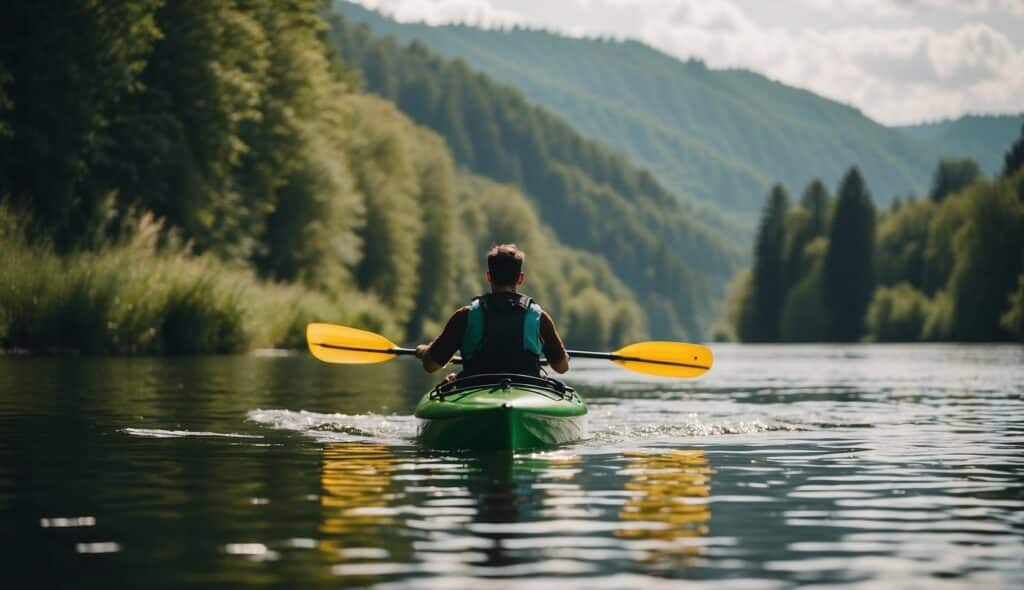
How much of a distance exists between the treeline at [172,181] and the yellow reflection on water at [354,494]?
19383mm

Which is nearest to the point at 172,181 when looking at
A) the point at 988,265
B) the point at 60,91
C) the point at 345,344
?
the point at 60,91

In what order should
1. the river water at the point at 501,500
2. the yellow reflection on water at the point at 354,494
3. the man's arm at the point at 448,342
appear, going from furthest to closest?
the man's arm at the point at 448,342 < the yellow reflection on water at the point at 354,494 < the river water at the point at 501,500

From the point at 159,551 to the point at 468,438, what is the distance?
18.7 ft

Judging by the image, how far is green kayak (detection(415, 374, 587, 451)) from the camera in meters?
13.4

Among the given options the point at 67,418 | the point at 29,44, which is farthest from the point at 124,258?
the point at 67,418

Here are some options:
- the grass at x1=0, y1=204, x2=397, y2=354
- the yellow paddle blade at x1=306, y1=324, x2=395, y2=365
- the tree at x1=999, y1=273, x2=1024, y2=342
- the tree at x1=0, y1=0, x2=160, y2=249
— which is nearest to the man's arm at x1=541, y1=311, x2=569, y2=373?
the yellow paddle blade at x1=306, y1=324, x2=395, y2=365

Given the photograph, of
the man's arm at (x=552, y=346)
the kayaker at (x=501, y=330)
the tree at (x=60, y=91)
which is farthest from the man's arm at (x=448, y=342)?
the tree at (x=60, y=91)

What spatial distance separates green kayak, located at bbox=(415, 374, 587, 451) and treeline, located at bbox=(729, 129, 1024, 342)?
70704 millimetres

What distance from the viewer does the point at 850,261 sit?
4931 inches

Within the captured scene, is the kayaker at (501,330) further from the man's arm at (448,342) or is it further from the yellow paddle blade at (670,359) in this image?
the yellow paddle blade at (670,359)

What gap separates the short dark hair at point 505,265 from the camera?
1359cm

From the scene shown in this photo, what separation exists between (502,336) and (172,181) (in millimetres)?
30313

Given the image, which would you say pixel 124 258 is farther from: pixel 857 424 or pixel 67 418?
pixel 857 424

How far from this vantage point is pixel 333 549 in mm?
8219
